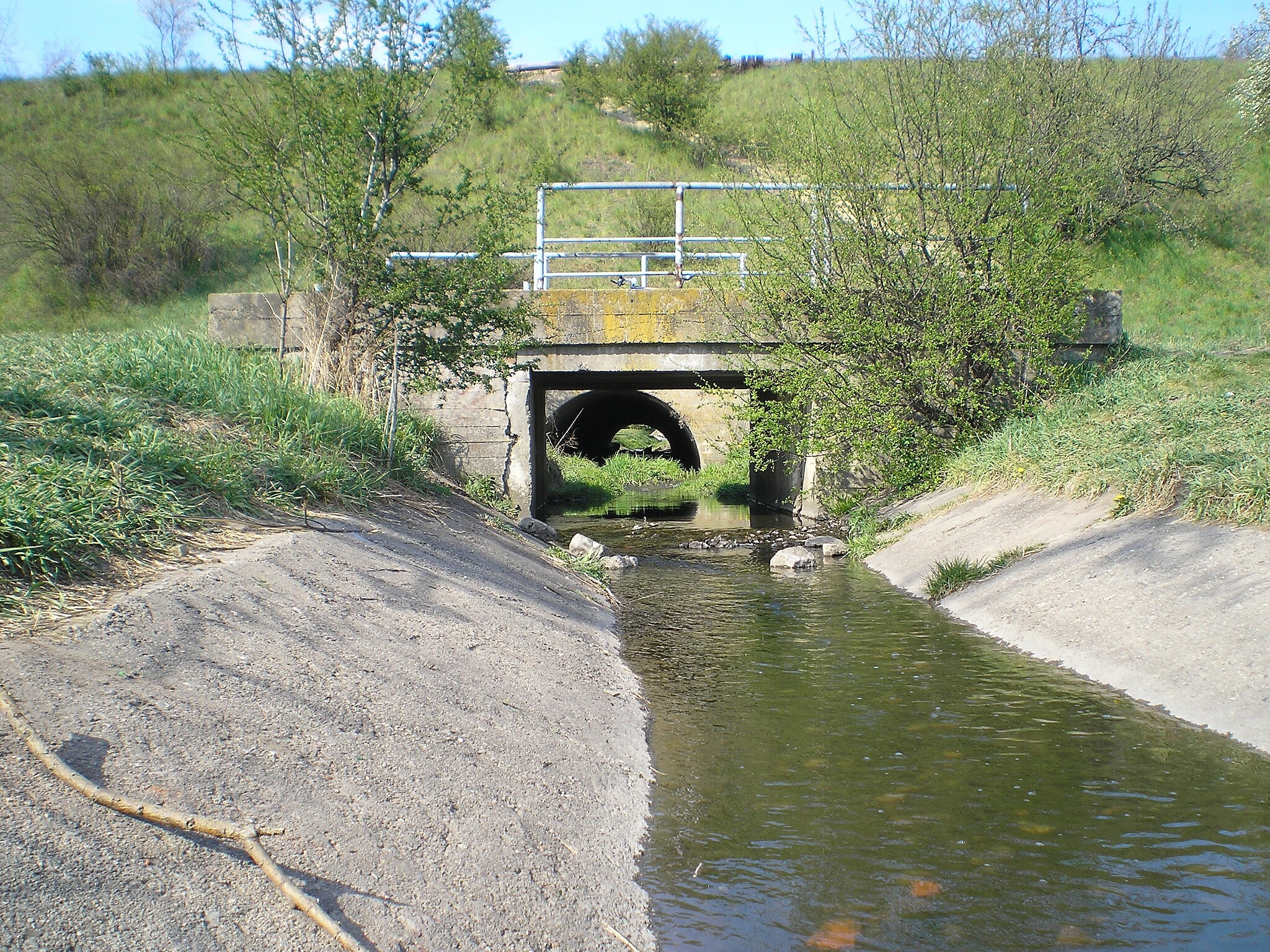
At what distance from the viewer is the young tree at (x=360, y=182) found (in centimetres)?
877

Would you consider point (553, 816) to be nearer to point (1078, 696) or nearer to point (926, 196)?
point (1078, 696)

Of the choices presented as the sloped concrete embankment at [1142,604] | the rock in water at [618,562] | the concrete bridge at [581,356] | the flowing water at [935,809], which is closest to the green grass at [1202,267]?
the concrete bridge at [581,356]

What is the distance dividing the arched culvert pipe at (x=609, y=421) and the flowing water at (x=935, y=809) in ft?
58.7

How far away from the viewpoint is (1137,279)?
21.3 metres

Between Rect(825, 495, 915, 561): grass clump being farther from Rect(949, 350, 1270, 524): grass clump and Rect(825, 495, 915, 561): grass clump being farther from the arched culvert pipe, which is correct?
the arched culvert pipe

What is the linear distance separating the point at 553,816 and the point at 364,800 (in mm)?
743

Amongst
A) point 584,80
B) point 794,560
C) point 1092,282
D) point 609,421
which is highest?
point 584,80

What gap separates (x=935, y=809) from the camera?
3.88 metres

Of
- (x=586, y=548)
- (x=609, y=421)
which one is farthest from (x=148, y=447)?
(x=609, y=421)

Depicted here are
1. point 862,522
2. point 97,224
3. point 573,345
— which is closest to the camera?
point 862,522

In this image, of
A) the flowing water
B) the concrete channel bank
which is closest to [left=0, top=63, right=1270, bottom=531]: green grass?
the flowing water

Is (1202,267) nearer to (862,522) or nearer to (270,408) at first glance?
(862,522)

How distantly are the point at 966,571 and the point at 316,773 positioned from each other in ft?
20.9

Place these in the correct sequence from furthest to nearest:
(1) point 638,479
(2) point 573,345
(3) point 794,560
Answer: (1) point 638,479 < (2) point 573,345 < (3) point 794,560
